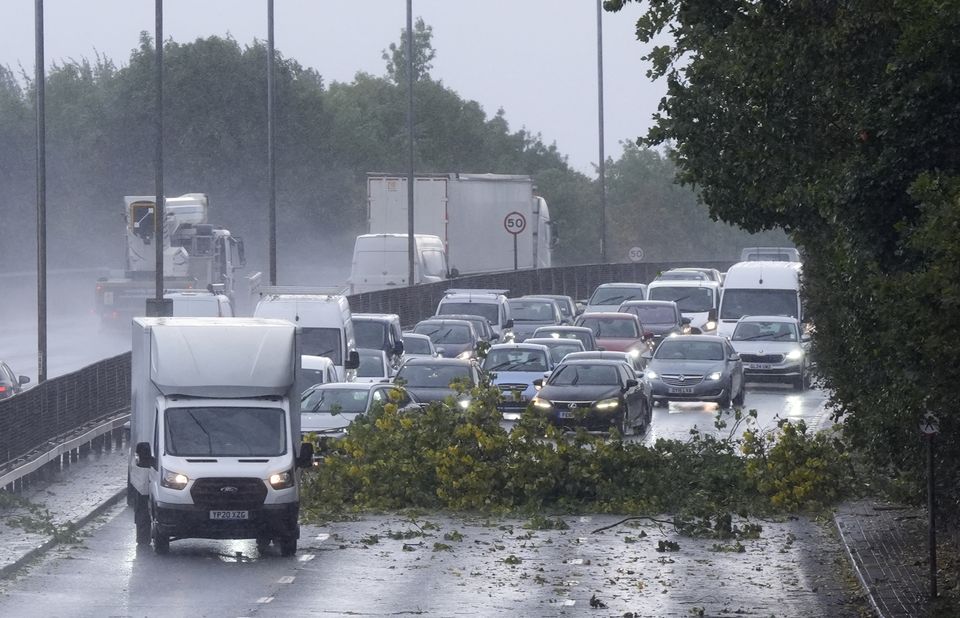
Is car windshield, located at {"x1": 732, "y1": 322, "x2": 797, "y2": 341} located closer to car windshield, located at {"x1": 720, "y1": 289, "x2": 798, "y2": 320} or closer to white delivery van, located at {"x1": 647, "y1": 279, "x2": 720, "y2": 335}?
car windshield, located at {"x1": 720, "y1": 289, "x2": 798, "y2": 320}

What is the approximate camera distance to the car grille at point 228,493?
18.8m

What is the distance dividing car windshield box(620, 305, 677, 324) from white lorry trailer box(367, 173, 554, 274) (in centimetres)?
1142

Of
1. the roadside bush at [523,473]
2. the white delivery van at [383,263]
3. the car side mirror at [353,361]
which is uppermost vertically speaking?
the white delivery van at [383,263]

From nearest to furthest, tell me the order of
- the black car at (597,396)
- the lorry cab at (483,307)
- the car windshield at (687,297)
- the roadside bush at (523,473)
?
the roadside bush at (523,473)
the black car at (597,396)
the lorry cab at (483,307)
the car windshield at (687,297)

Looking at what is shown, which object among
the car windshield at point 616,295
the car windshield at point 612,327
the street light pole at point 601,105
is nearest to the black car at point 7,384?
the car windshield at point 612,327

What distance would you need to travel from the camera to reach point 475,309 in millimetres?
45250

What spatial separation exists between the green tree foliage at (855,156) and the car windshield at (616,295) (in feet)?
106

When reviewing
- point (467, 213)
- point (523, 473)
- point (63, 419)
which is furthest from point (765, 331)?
point (467, 213)

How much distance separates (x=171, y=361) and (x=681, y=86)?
648cm

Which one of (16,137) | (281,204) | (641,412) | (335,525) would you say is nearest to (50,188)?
(16,137)

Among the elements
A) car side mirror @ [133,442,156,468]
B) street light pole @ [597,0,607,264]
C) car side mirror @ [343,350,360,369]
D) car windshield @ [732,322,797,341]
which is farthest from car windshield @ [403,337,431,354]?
street light pole @ [597,0,607,264]

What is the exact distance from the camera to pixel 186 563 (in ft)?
61.5

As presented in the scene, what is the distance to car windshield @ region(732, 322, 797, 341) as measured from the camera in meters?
41.1

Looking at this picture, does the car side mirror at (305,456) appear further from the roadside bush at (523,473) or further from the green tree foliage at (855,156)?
the green tree foliage at (855,156)
